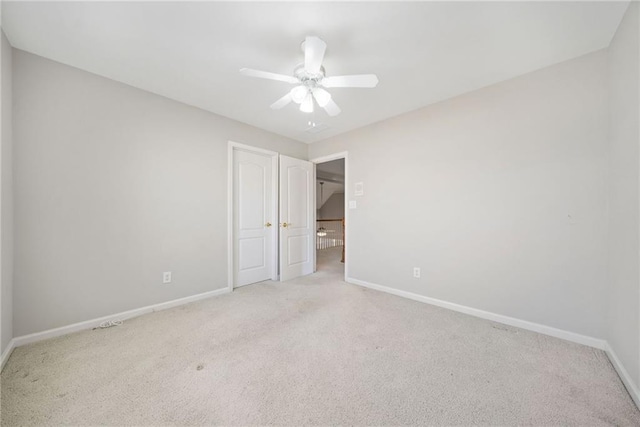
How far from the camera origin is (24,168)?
1876mm

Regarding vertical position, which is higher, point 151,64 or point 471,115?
point 151,64

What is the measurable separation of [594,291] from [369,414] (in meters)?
2.11

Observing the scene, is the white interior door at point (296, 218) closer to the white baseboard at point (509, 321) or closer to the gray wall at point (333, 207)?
the white baseboard at point (509, 321)

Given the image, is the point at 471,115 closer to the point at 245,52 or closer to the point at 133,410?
the point at 245,52

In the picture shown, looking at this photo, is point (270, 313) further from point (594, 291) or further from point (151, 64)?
point (594, 291)

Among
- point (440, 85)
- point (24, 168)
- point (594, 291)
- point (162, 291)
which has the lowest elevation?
point (162, 291)

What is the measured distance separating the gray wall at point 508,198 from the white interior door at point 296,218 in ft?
4.47

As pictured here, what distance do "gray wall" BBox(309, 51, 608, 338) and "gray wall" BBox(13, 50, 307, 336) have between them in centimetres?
245

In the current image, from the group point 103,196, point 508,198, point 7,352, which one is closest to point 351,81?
point 508,198

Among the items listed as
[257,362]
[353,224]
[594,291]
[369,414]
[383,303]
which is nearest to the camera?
[369,414]

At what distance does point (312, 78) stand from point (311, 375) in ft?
7.36

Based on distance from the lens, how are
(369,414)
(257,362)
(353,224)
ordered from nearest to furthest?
1. (369,414)
2. (257,362)
3. (353,224)

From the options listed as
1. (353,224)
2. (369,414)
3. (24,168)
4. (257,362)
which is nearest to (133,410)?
(257,362)

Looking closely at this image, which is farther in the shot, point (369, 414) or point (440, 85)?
point (440, 85)
